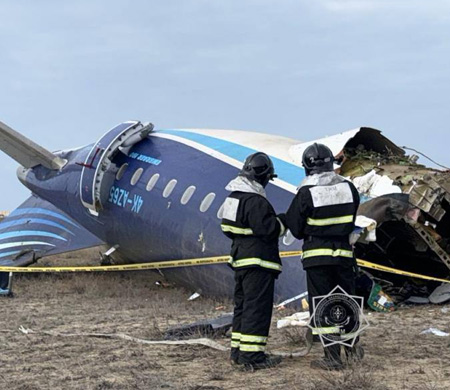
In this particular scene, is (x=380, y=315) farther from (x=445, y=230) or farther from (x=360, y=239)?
(x=445, y=230)

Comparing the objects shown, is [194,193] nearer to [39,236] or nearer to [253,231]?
[253,231]

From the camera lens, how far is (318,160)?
27.0 ft

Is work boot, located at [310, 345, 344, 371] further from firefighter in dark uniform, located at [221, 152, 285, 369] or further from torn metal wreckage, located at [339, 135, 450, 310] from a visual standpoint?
torn metal wreckage, located at [339, 135, 450, 310]

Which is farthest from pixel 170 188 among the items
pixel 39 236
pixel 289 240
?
pixel 39 236

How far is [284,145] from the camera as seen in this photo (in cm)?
1666

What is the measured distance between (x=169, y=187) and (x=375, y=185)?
4715 mm

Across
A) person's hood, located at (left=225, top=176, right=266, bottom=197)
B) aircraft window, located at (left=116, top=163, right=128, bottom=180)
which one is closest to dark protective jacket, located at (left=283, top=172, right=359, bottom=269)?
person's hood, located at (left=225, top=176, right=266, bottom=197)

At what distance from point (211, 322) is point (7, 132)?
11.1 meters

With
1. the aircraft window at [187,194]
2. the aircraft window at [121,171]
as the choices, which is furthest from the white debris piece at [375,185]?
the aircraft window at [121,171]

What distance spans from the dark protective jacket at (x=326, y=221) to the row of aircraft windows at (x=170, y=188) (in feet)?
20.5

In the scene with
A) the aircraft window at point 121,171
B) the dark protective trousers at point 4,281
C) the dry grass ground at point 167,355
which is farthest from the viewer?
the aircraft window at point 121,171

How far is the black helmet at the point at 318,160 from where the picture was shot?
27.0 feet

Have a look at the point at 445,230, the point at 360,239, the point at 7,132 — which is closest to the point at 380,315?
the point at 360,239

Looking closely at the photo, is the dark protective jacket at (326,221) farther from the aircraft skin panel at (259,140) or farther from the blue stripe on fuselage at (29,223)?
the blue stripe on fuselage at (29,223)
